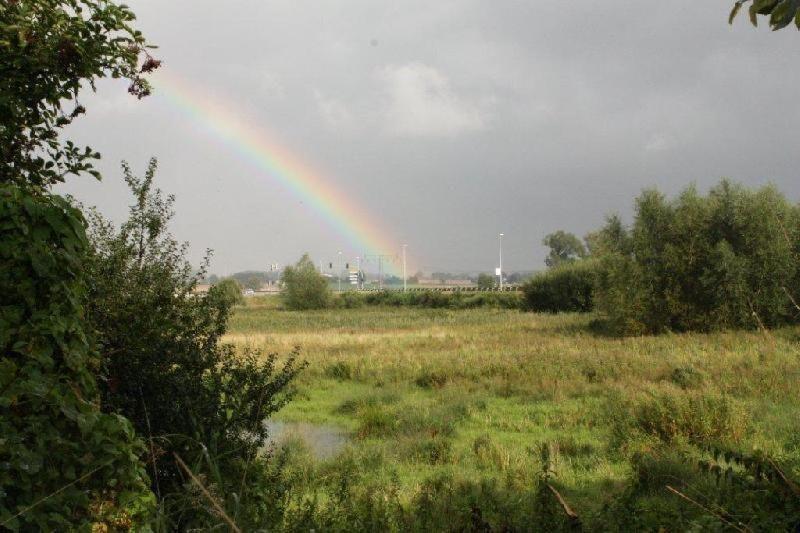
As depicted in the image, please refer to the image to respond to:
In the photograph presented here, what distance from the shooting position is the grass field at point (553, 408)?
8.64 metres

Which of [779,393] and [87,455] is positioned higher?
[87,455]

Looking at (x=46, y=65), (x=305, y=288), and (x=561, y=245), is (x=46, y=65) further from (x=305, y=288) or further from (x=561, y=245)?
(x=561, y=245)

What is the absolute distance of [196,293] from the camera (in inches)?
269

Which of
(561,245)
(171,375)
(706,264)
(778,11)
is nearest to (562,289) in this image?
(706,264)

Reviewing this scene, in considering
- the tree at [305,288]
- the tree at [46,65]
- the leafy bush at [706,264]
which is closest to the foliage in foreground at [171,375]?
the tree at [46,65]

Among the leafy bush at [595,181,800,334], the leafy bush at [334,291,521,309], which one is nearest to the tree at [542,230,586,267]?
the leafy bush at [334,291,521,309]

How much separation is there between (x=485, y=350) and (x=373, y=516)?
1825 centimetres

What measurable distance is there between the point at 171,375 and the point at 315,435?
7169 millimetres

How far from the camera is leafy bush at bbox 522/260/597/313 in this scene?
2110 inches

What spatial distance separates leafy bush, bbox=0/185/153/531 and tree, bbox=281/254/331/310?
78.1m

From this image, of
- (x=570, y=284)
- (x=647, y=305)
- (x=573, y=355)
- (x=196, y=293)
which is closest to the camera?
(x=196, y=293)

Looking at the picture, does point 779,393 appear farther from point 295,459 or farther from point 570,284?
point 570,284

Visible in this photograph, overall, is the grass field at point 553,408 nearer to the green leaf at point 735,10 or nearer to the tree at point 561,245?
the green leaf at point 735,10

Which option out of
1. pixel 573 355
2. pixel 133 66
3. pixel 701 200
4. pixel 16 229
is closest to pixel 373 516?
pixel 16 229
